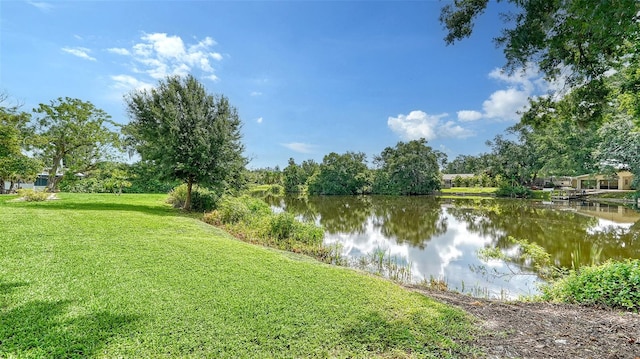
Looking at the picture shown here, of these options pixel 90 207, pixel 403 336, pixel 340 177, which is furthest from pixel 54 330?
pixel 340 177

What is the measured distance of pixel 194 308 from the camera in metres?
3.65

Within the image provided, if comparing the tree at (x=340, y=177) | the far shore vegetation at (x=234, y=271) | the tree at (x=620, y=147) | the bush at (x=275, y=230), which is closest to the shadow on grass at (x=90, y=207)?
the far shore vegetation at (x=234, y=271)

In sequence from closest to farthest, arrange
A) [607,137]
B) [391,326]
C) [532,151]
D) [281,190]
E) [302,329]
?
[302,329]
[391,326]
[607,137]
[532,151]
[281,190]

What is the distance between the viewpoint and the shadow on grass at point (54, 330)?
268 cm

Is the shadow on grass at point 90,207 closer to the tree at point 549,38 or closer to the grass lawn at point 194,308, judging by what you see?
the grass lawn at point 194,308

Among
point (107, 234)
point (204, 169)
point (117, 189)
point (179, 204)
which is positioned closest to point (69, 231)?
point (107, 234)

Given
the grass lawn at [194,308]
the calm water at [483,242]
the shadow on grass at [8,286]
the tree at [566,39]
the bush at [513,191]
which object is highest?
the tree at [566,39]

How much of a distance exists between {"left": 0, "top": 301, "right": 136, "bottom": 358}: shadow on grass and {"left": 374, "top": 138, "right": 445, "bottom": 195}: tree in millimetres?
49692

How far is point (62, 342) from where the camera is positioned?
111 inches

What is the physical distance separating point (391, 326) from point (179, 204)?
13.8 m

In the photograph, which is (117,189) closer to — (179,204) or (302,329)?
(179,204)

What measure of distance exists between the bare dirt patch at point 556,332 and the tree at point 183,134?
35.2 ft

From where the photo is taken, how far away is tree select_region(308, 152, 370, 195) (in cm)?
5350

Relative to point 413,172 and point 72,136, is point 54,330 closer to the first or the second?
point 72,136
